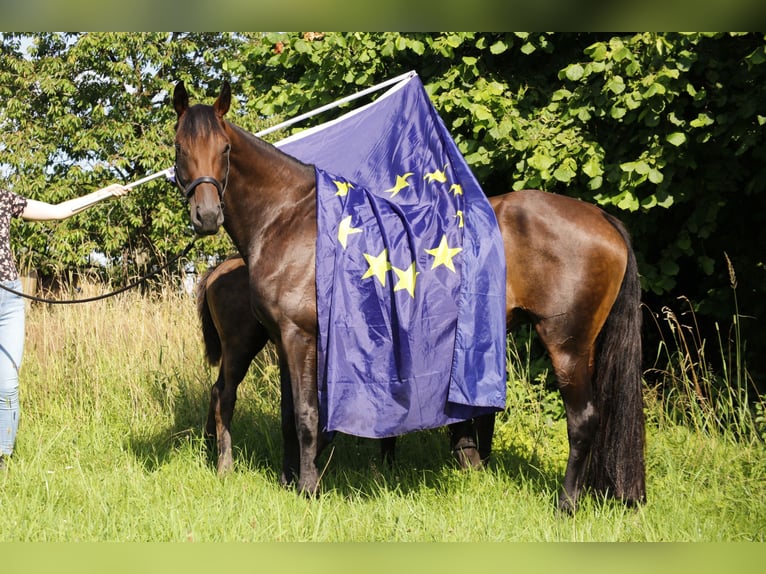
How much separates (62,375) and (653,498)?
5.10 meters

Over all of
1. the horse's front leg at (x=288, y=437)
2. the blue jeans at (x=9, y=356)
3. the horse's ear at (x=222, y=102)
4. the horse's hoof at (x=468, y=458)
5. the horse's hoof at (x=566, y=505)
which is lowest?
the horse's hoof at (x=566, y=505)

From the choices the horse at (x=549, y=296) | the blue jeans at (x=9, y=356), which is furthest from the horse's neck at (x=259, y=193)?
the blue jeans at (x=9, y=356)

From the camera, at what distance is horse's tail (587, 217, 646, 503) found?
154 inches

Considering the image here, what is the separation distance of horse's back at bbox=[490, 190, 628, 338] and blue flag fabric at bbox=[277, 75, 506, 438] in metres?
0.14

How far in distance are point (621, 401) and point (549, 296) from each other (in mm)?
742

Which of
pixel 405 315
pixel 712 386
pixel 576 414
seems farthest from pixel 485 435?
pixel 712 386

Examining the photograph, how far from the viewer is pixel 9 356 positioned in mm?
4477

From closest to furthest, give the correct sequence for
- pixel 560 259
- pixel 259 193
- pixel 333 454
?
pixel 560 259 → pixel 259 193 → pixel 333 454

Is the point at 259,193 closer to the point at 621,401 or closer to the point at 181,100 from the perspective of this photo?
the point at 181,100

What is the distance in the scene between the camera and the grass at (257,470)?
3.63 m

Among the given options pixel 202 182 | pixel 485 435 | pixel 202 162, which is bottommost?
pixel 485 435

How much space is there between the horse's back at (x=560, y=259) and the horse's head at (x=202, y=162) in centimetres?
167

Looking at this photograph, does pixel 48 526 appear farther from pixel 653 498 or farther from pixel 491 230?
pixel 653 498

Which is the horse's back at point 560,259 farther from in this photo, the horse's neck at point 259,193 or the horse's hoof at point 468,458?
the horse's neck at point 259,193
